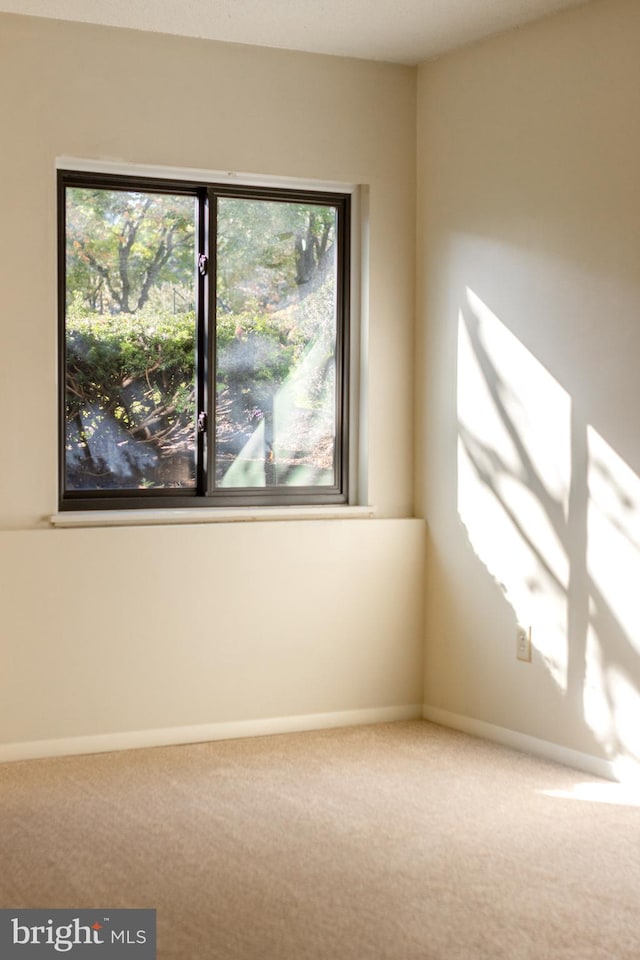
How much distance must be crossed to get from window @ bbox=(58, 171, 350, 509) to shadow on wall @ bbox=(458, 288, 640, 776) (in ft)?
1.97

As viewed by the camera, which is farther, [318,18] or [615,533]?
[318,18]

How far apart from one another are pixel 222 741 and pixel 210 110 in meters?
2.36

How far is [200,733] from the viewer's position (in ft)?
14.8

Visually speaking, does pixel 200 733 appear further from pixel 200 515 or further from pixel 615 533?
pixel 615 533

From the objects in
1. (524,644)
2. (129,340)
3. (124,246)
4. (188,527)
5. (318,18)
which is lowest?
(524,644)

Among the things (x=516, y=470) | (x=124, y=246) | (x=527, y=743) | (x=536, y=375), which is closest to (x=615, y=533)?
(x=516, y=470)

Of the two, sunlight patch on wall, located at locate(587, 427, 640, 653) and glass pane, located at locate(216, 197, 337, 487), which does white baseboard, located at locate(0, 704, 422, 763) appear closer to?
glass pane, located at locate(216, 197, 337, 487)

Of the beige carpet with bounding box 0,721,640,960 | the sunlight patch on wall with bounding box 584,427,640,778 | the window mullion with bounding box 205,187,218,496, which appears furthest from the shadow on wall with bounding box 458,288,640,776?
the window mullion with bounding box 205,187,218,496

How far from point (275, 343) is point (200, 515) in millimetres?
765

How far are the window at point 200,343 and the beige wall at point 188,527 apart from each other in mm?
143

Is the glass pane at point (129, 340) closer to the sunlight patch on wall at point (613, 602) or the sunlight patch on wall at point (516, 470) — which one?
the sunlight patch on wall at point (516, 470)

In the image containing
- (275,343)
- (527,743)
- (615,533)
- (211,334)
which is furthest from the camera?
(275,343)

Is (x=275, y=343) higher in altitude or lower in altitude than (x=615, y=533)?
higher

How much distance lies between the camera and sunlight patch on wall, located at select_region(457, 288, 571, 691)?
424 centimetres
